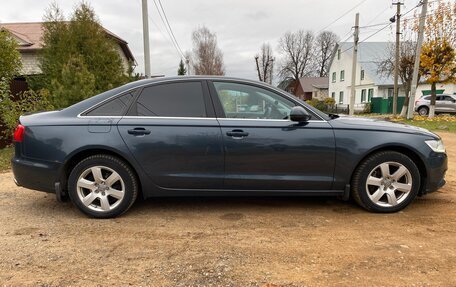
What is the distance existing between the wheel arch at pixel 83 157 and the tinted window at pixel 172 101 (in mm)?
515

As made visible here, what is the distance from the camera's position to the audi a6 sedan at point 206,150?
3891 millimetres

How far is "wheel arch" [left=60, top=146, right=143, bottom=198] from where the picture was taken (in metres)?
3.87

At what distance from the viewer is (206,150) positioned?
390 cm

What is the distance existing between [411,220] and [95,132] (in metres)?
3.62

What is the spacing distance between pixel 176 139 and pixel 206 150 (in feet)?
1.15

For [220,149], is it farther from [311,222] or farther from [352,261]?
[352,261]

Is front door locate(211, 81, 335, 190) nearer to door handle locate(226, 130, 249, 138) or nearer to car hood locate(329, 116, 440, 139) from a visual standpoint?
door handle locate(226, 130, 249, 138)

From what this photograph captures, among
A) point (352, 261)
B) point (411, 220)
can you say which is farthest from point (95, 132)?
point (411, 220)

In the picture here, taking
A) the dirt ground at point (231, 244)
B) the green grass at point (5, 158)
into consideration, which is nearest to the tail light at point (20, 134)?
the dirt ground at point (231, 244)

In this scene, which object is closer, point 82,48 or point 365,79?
point 82,48

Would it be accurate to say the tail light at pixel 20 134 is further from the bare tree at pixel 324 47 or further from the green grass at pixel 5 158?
the bare tree at pixel 324 47

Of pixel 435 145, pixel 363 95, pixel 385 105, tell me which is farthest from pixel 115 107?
pixel 363 95

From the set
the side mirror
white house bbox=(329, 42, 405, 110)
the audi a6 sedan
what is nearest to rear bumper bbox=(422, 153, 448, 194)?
the audi a6 sedan

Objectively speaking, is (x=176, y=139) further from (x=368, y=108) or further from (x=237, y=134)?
(x=368, y=108)
